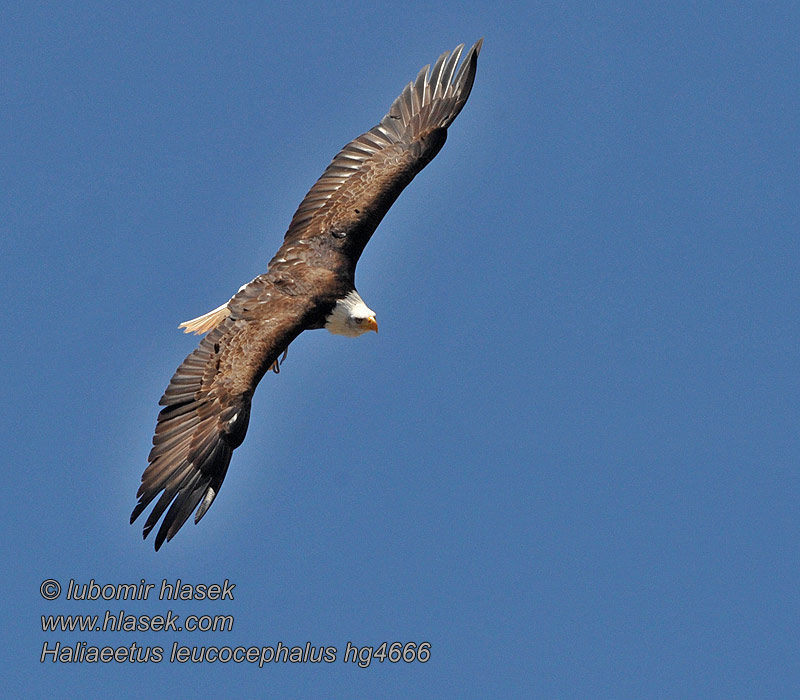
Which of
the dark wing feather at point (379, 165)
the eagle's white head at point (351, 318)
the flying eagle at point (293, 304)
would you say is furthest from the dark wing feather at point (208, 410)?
the dark wing feather at point (379, 165)

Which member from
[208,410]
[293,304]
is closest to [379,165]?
[293,304]

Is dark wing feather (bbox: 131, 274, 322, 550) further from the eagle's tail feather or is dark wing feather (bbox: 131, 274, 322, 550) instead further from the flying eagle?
the eagle's tail feather

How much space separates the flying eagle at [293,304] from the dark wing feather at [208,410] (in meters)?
0.01

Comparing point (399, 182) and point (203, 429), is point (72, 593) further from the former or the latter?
point (399, 182)

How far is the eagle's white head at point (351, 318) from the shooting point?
18.7 meters

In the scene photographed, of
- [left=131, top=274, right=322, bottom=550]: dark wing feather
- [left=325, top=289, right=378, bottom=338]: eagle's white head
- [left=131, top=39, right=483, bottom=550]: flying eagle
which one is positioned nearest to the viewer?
[left=131, top=274, right=322, bottom=550]: dark wing feather

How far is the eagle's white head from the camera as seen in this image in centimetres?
1870

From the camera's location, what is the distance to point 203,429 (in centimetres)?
1702

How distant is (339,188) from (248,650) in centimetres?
600

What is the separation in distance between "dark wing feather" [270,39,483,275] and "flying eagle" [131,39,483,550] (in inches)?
0.5

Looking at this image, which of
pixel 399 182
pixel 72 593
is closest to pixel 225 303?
pixel 399 182

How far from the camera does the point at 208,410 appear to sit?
17.1m

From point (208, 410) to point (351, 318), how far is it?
8.18ft

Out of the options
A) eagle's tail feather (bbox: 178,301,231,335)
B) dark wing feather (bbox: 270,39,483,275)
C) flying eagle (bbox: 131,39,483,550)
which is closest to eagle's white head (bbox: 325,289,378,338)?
flying eagle (bbox: 131,39,483,550)
